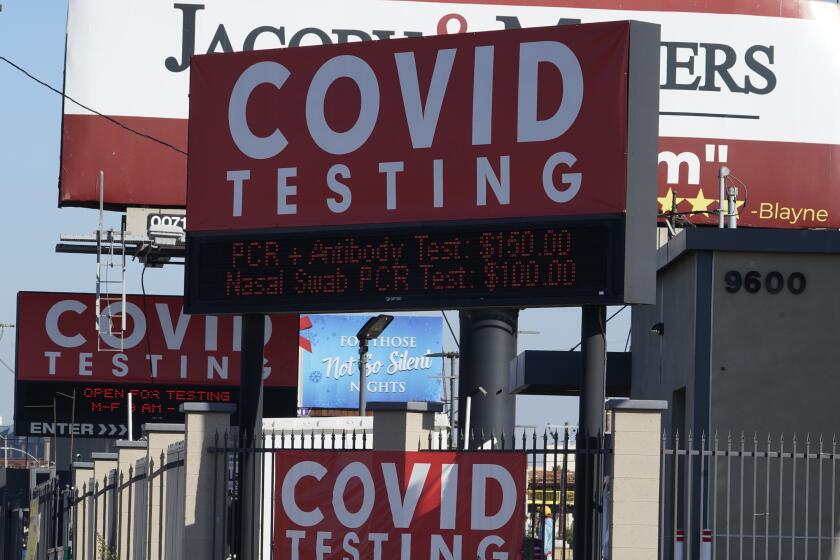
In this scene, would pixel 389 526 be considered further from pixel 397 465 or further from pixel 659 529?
pixel 659 529

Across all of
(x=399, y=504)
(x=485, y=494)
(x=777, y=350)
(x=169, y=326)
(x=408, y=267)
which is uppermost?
(x=408, y=267)

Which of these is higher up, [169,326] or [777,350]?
[169,326]

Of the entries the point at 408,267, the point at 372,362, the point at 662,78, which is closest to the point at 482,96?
the point at 408,267

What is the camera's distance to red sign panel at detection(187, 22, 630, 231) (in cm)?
1498

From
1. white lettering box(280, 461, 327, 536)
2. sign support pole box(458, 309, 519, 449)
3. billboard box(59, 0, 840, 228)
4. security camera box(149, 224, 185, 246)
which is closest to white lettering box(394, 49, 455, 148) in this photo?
white lettering box(280, 461, 327, 536)

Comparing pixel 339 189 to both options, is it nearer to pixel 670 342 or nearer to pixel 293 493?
pixel 293 493

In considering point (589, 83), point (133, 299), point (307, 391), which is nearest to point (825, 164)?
point (133, 299)

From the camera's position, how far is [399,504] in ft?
50.7

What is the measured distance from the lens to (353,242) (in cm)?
1544

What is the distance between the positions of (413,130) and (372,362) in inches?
2431

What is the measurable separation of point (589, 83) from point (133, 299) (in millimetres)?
17184

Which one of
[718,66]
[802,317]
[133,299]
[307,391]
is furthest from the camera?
[307,391]

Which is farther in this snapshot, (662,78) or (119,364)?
(119,364)

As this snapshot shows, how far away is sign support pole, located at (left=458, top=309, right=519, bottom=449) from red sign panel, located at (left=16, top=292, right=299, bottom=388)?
526 cm
